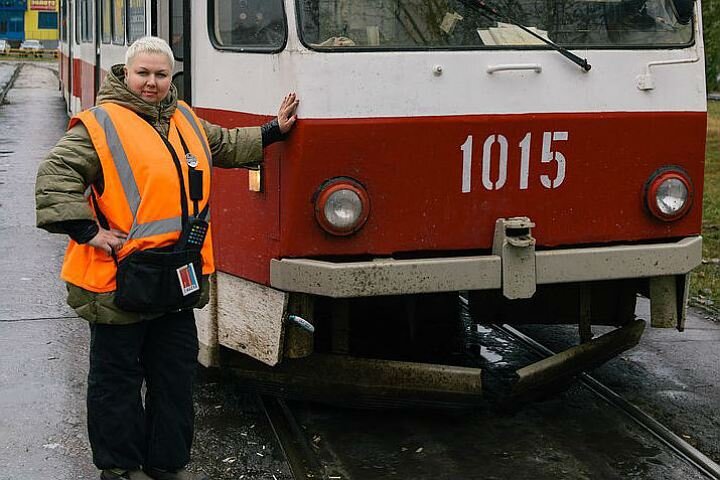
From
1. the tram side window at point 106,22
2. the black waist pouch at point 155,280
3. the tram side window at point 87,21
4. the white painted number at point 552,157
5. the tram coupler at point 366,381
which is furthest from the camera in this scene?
the tram side window at point 87,21

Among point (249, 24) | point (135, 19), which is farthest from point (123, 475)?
point (135, 19)

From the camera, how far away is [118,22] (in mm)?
8359

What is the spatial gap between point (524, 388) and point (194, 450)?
150cm

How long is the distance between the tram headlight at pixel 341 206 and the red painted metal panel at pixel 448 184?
37 millimetres

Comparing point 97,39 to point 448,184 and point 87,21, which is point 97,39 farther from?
point 448,184

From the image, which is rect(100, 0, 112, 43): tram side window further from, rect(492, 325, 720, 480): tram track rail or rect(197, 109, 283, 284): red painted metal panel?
rect(492, 325, 720, 480): tram track rail

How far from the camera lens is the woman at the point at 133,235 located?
173 inches

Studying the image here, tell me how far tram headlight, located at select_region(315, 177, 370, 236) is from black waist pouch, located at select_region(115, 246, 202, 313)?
2.56 feet

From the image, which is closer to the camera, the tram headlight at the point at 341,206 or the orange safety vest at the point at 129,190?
the orange safety vest at the point at 129,190

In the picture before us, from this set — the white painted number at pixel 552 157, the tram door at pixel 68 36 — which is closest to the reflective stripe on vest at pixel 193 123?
the white painted number at pixel 552 157

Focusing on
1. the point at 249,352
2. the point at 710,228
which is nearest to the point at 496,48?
the point at 249,352

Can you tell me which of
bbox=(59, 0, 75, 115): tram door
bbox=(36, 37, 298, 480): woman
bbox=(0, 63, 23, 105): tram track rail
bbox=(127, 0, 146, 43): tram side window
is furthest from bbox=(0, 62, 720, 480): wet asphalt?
bbox=(0, 63, 23, 105): tram track rail

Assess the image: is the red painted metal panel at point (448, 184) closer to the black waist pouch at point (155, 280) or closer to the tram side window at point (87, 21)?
the black waist pouch at point (155, 280)

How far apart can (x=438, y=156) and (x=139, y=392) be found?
1.59 meters
